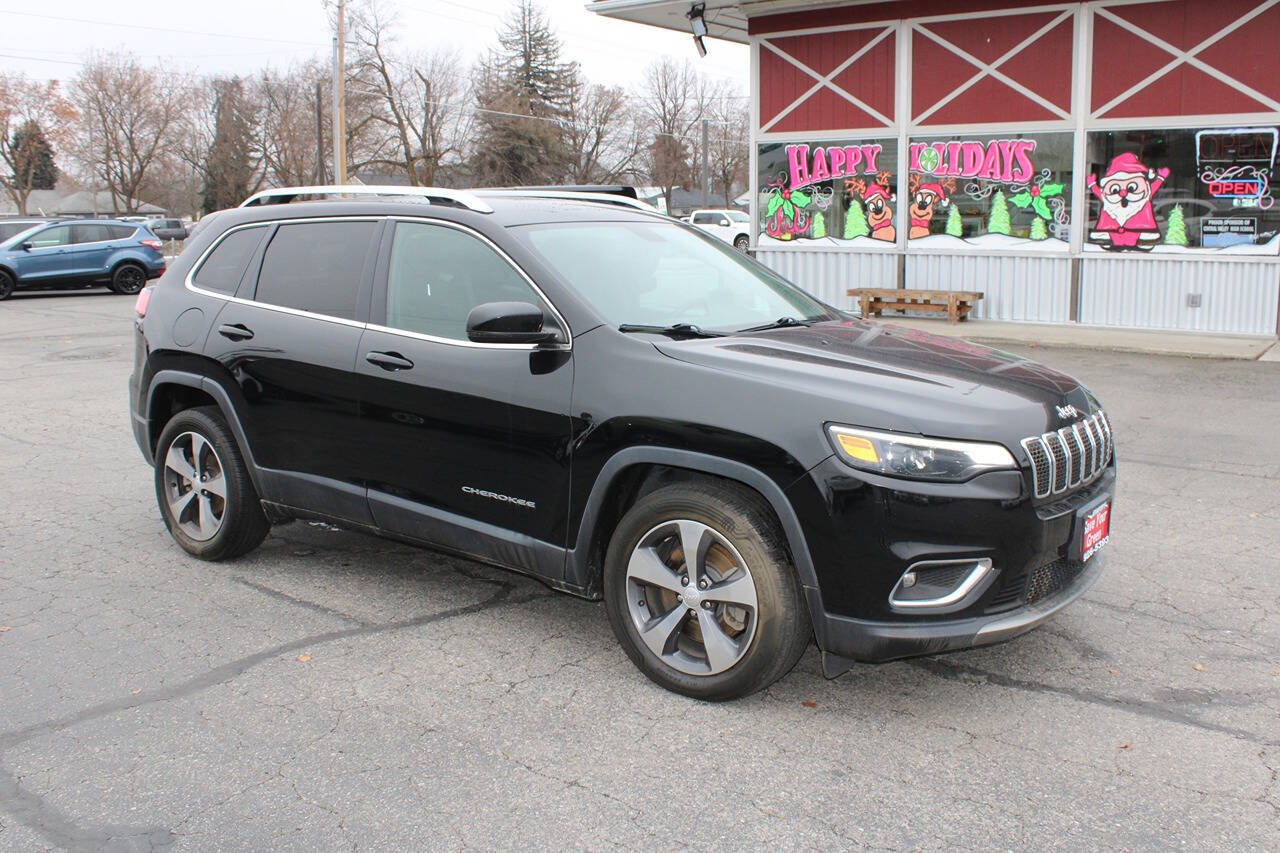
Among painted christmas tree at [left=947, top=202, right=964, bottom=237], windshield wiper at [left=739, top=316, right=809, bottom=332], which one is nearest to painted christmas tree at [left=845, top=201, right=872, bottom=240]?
painted christmas tree at [left=947, top=202, right=964, bottom=237]

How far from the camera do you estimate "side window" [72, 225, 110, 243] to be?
23.7m

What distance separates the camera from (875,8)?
15.2m

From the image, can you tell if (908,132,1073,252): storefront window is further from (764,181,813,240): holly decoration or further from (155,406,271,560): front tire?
(155,406,271,560): front tire

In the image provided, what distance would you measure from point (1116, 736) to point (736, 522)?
1390 mm

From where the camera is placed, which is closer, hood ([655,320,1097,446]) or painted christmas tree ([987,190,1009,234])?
hood ([655,320,1097,446])

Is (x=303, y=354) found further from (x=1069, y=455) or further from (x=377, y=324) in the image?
(x=1069, y=455)

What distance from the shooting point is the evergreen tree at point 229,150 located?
72.8 metres

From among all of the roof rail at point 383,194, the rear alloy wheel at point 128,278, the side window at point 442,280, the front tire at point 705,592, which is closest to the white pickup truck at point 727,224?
the rear alloy wheel at point 128,278

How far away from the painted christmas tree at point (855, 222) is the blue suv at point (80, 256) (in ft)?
52.0

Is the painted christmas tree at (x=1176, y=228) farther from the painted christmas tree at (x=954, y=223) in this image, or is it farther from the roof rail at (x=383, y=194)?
the roof rail at (x=383, y=194)

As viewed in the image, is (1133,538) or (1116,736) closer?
(1116,736)

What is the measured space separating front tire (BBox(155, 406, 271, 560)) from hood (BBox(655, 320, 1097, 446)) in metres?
2.39

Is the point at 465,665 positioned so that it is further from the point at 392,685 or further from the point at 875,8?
the point at 875,8

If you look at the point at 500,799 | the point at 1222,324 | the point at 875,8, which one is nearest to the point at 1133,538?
the point at 500,799
